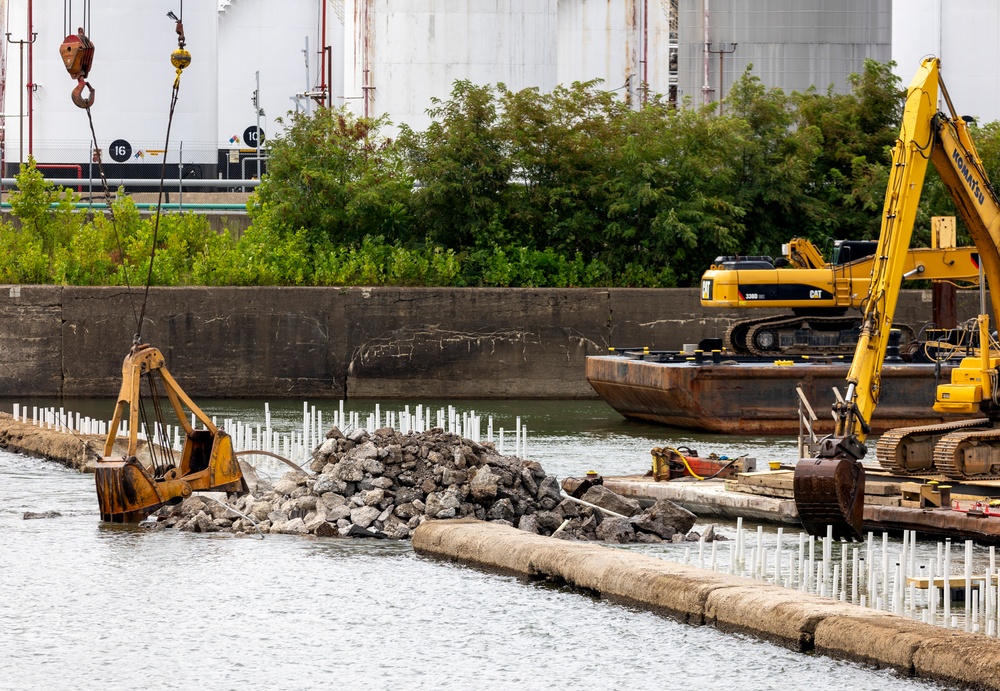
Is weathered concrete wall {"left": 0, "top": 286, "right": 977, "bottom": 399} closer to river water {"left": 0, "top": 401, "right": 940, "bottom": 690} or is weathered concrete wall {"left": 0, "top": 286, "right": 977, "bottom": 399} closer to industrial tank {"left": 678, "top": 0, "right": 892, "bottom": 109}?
river water {"left": 0, "top": 401, "right": 940, "bottom": 690}

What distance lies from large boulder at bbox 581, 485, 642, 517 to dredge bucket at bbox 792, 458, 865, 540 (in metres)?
2.17

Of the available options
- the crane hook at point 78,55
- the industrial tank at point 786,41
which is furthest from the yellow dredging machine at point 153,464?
the industrial tank at point 786,41

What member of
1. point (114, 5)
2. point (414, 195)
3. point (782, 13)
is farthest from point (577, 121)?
point (782, 13)

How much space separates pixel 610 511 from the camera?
1977cm

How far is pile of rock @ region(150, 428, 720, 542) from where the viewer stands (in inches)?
745

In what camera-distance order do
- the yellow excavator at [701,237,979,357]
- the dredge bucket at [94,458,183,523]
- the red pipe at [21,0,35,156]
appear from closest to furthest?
1. the dredge bucket at [94,458,183,523]
2. the yellow excavator at [701,237,979,357]
3. the red pipe at [21,0,35,156]

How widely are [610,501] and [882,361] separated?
3.30m

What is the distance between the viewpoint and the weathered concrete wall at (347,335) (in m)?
39.4

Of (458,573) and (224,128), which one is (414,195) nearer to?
(224,128)

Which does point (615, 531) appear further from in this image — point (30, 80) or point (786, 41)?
point (786, 41)

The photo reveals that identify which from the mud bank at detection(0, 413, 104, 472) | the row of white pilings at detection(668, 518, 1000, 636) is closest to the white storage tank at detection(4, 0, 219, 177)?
the mud bank at detection(0, 413, 104, 472)

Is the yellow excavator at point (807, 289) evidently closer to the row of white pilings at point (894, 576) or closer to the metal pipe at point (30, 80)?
the row of white pilings at point (894, 576)

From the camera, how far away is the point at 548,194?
45.0 m

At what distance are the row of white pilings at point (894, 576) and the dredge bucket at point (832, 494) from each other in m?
Answer: 0.31
